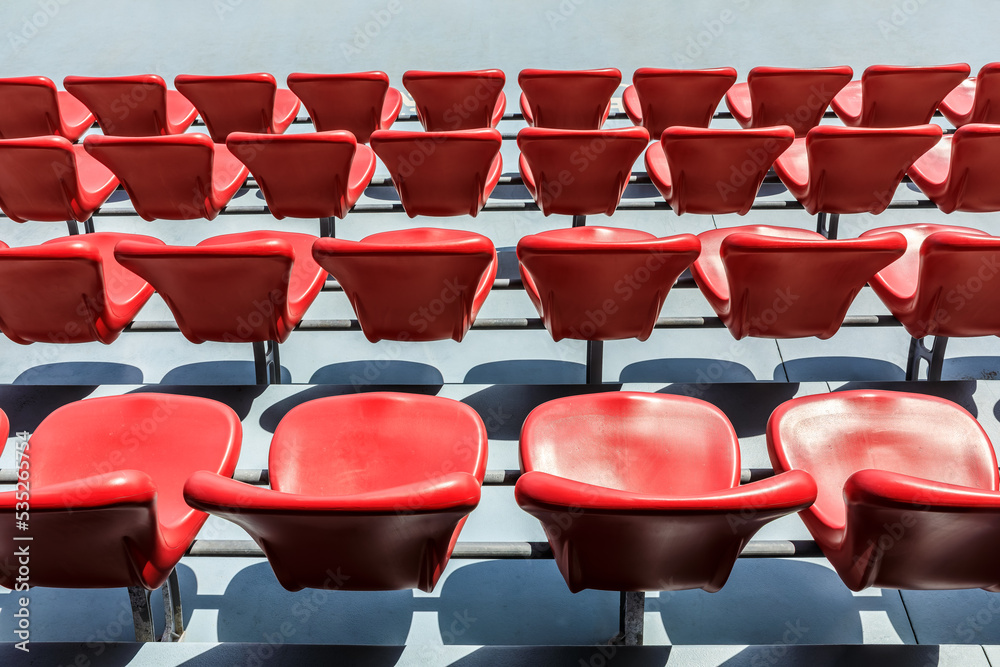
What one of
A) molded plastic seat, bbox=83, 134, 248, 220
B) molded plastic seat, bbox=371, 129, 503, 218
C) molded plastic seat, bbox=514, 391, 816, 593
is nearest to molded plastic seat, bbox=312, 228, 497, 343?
molded plastic seat, bbox=514, 391, 816, 593

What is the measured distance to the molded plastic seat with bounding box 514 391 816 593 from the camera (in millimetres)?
1233

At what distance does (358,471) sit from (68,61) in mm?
5725

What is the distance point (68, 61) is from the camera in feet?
20.1

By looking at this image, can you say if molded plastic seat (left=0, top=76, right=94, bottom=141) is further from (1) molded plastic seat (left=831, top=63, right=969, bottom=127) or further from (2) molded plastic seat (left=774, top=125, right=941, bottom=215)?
(1) molded plastic seat (left=831, top=63, right=969, bottom=127)

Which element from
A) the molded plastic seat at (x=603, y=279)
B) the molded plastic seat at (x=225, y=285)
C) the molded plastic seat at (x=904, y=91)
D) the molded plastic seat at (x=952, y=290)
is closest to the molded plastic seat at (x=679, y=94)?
the molded plastic seat at (x=904, y=91)

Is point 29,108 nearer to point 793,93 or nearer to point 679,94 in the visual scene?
point 679,94

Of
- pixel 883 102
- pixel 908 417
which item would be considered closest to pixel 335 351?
pixel 908 417

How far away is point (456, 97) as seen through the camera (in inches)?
150

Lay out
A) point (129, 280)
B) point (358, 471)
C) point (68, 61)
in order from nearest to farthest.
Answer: point (358, 471)
point (129, 280)
point (68, 61)

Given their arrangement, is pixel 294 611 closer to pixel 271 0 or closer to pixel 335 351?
pixel 335 351

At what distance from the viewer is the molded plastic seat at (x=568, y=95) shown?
3744mm

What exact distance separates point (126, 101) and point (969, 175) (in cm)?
358

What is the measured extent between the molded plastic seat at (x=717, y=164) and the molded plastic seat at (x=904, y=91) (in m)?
1.11

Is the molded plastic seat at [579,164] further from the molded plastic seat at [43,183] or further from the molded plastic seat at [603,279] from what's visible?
the molded plastic seat at [43,183]
